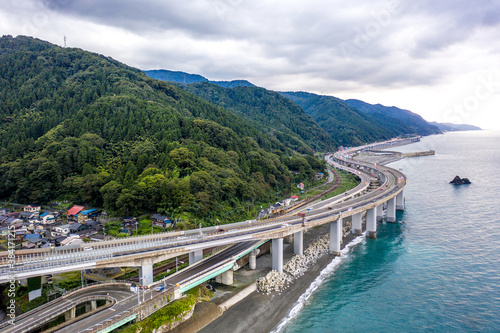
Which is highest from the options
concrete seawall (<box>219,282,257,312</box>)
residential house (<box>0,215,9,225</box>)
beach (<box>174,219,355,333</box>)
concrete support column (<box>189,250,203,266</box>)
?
residential house (<box>0,215,9,225</box>)

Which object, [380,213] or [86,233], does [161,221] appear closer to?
[86,233]

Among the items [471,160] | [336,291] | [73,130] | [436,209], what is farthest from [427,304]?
[471,160]

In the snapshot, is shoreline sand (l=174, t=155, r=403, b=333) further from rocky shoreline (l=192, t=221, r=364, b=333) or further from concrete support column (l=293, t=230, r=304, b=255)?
concrete support column (l=293, t=230, r=304, b=255)

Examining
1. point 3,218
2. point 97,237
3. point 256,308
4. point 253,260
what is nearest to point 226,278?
point 256,308

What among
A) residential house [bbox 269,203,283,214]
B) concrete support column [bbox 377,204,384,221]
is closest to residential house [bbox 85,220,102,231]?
residential house [bbox 269,203,283,214]

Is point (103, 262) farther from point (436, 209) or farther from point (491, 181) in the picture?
point (491, 181)
